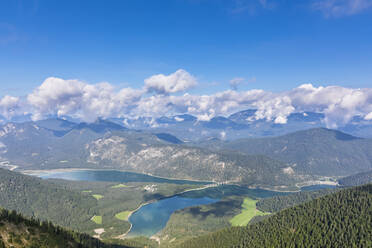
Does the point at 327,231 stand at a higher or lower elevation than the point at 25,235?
lower

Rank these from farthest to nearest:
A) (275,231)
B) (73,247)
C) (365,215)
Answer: (275,231), (365,215), (73,247)

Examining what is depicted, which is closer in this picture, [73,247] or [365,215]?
[73,247]

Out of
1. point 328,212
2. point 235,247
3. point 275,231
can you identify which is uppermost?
point 328,212

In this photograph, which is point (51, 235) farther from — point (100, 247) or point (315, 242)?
point (315, 242)

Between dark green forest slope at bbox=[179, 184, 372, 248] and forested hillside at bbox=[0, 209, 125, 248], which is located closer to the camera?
forested hillside at bbox=[0, 209, 125, 248]

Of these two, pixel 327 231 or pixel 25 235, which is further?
pixel 327 231

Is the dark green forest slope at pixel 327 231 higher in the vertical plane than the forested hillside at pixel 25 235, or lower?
lower

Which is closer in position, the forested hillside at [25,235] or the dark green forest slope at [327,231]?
the forested hillside at [25,235]

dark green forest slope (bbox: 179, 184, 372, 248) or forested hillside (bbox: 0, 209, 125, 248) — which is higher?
forested hillside (bbox: 0, 209, 125, 248)

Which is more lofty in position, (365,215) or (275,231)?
(365,215)

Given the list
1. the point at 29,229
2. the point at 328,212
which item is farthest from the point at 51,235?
the point at 328,212

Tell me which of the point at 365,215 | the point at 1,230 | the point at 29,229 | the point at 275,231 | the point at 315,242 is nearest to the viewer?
the point at 1,230
